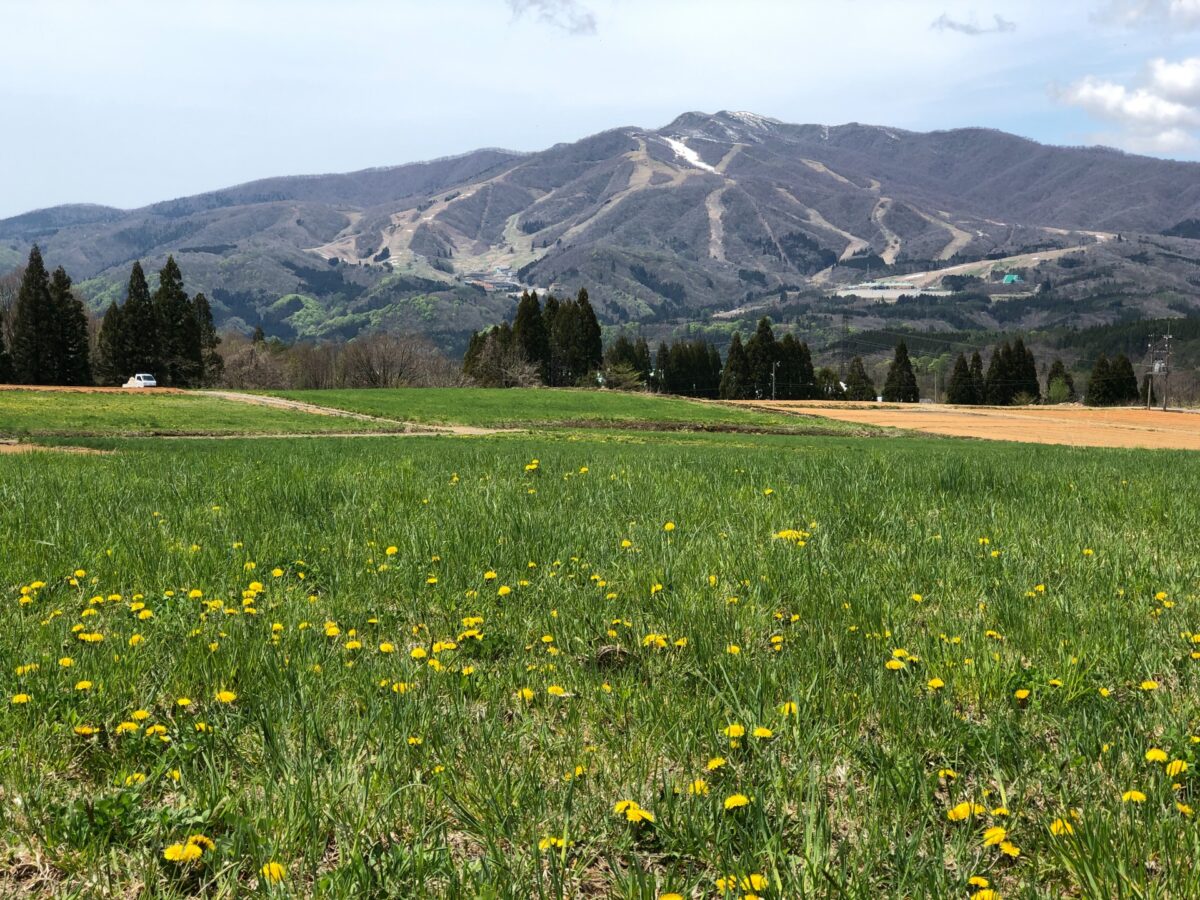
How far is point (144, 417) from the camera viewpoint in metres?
51.1

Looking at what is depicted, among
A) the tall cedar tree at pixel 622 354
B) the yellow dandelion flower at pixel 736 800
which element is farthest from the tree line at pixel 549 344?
the yellow dandelion flower at pixel 736 800

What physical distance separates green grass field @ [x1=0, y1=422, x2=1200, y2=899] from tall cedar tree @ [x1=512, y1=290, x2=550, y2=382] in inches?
4742

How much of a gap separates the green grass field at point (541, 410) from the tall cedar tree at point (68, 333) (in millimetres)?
35470

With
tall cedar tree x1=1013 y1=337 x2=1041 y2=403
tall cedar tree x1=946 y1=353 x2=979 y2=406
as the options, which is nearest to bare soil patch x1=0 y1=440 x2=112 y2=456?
tall cedar tree x1=946 y1=353 x2=979 y2=406

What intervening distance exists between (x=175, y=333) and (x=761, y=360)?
9319 cm

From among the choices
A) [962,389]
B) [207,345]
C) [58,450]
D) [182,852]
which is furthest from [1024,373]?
[182,852]

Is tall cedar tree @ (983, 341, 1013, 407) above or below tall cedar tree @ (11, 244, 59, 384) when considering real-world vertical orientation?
below

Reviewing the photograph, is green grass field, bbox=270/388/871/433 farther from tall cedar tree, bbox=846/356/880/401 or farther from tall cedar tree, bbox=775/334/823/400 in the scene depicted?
tall cedar tree, bbox=846/356/880/401

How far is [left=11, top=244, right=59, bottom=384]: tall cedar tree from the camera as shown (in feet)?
305

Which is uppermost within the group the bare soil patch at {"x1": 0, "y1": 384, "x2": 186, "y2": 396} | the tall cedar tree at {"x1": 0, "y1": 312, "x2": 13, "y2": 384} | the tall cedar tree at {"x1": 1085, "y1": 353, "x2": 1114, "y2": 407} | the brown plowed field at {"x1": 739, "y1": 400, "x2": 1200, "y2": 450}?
the tall cedar tree at {"x1": 0, "y1": 312, "x2": 13, "y2": 384}

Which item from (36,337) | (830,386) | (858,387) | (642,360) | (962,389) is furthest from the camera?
(830,386)

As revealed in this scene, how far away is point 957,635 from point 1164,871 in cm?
229

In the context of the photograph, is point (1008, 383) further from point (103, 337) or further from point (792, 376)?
point (103, 337)

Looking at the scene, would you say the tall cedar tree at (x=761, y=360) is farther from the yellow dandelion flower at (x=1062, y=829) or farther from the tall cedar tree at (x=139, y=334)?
the yellow dandelion flower at (x=1062, y=829)
